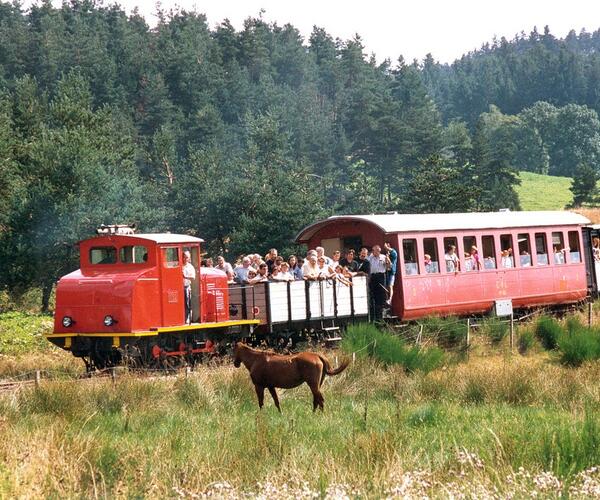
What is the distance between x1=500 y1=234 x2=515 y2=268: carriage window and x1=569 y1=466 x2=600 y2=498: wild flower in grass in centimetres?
1782

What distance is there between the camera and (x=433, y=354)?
1903cm

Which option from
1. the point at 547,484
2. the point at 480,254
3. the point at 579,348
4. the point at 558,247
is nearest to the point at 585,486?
the point at 547,484

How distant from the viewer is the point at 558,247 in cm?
2956

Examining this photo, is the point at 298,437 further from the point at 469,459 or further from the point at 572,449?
the point at 572,449

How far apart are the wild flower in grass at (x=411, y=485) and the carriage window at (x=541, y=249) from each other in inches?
767

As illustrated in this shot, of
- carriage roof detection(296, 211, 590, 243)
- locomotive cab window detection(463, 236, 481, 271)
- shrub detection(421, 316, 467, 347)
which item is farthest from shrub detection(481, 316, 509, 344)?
carriage roof detection(296, 211, 590, 243)

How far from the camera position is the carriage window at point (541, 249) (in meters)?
28.6

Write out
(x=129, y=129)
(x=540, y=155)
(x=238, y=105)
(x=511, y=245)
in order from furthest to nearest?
(x=540, y=155) < (x=238, y=105) < (x=129, y=129) < (x=511, y=245)

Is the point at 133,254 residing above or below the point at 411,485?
above

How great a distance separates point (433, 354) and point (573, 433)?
308 inches

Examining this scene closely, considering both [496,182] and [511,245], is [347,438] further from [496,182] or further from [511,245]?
[496,182]

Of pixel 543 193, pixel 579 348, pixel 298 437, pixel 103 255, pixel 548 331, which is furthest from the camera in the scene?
pixel 543 193

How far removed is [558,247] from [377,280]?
25.8 feet

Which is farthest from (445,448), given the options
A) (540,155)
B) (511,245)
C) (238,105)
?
(540,155)
